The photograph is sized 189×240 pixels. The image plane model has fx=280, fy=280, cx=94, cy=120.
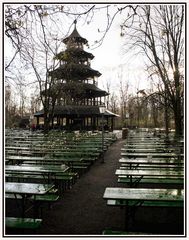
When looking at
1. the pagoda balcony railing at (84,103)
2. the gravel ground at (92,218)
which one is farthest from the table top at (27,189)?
the pagoda balcony railing at (84,103)

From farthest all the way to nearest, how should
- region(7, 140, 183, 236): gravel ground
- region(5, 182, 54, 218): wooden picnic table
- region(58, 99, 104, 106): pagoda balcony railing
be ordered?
region(58, 99, 104, 106): pagoda balcony railing
region(7, 140, 183, 236): gravel ground
region(5, 182, 54, 218): wooden picnic table

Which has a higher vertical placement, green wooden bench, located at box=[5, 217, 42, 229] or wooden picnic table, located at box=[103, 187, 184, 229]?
wooden picnic table, located at box=[103, 187, 184, 229]

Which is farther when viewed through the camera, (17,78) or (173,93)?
(173,93)

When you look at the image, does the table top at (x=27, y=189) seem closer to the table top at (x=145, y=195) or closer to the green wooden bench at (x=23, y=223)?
the green wooden bench at (x=23, y=223)

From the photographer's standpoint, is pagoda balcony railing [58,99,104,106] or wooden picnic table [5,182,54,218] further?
pagoda balcony railing [58,99,104,106]

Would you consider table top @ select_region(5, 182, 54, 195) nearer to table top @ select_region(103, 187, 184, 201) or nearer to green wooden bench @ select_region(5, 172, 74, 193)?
table top @ select_region(103, 187, 184, 201)

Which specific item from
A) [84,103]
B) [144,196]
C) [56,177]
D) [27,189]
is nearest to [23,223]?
[27,189]

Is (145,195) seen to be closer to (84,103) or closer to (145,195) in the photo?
(145,195)

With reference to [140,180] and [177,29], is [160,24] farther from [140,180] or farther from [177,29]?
[140,180]

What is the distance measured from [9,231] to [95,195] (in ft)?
10.9

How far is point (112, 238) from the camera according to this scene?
3.50 meters

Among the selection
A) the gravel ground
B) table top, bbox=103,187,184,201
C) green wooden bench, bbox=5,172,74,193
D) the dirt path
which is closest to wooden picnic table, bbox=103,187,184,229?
table top, bbox=103,187,184,201

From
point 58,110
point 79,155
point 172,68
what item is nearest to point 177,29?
point 172,68

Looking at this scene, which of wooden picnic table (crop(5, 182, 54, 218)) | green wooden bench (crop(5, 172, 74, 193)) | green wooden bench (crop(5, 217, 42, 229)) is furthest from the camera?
green wooden bench (crop(5, 172, 74, 193))
